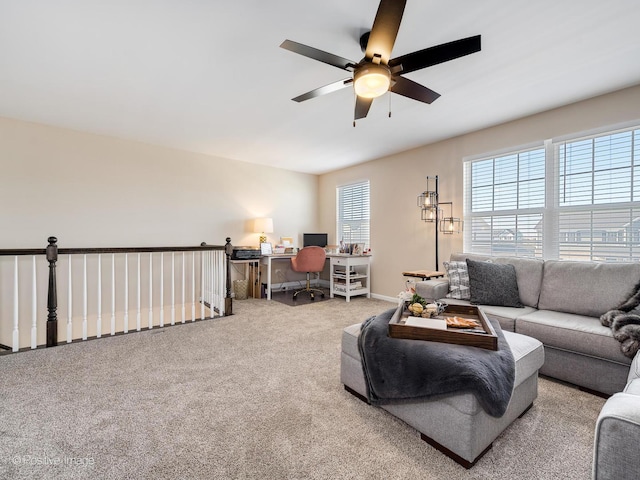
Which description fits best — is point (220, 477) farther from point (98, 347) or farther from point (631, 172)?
point (631, 172)

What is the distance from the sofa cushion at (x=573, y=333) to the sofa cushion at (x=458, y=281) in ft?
1.97

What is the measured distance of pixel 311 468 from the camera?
134cm

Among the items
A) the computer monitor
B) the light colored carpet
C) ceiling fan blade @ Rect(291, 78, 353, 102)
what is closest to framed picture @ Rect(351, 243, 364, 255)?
the computer monitor

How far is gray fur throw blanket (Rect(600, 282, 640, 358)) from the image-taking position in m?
1.82

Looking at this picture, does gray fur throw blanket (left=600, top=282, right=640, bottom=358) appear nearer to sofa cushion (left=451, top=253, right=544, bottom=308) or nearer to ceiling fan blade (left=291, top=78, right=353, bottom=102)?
sofa cushion (left=451, top=253, right=544, bottom=308)

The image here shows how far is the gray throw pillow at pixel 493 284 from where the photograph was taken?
107 inches

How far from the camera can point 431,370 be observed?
1431 mm

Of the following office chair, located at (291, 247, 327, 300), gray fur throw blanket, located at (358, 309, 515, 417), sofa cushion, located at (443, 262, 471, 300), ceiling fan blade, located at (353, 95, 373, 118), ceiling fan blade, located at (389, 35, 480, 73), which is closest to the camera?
gray fur throw blanket, located at (358, 309, 515, 417)

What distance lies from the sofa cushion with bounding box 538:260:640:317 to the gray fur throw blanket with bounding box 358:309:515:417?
4.12 feet

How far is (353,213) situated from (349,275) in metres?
1.36

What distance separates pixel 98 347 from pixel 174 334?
66 centimetres

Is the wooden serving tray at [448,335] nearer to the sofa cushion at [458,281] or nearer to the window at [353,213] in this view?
the sofa cushion at [458,281]

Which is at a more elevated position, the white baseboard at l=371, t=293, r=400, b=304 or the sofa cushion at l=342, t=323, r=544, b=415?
the sofa cushion at l=342, t=323, r=544, b=415

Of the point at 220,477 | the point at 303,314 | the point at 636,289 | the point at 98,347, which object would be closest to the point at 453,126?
the point at 636,289
